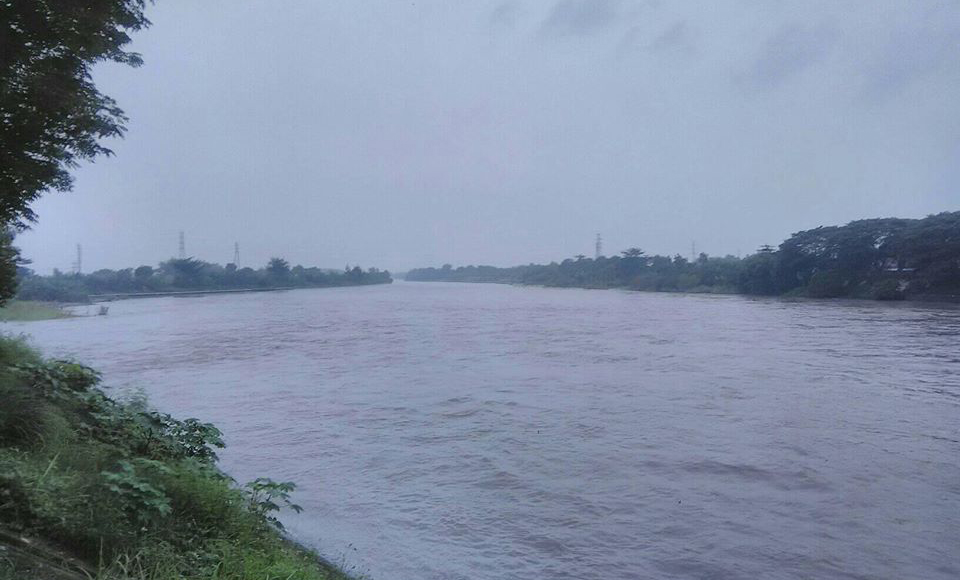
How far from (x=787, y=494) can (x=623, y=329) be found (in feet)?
62.2

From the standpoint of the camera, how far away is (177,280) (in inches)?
2562

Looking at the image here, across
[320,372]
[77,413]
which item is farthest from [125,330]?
[77,413]

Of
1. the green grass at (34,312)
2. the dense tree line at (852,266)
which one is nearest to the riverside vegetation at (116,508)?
the green grass at (34,312)

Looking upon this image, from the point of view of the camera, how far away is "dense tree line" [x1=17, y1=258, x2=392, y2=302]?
46.0 metres

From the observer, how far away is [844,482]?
7230 mm

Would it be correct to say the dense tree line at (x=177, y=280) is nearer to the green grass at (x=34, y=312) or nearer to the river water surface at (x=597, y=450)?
the green grass at (x=34, y=312)

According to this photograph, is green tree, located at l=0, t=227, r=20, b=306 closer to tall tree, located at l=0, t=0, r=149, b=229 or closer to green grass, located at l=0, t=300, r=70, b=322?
tall tree, located at l=0, t=0, r=149, b=229

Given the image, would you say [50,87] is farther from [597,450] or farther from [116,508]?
[597,450]

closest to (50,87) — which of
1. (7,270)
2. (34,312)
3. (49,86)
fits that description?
(49,86)

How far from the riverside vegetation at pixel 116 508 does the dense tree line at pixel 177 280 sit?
3704 centimetres

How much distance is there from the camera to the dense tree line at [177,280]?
4600cm

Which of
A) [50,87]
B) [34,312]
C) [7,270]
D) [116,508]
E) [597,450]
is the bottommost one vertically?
[597,450]

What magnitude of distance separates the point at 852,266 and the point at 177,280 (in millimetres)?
60987

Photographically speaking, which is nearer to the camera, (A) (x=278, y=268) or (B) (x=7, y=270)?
(B) (x=7, y=270)
